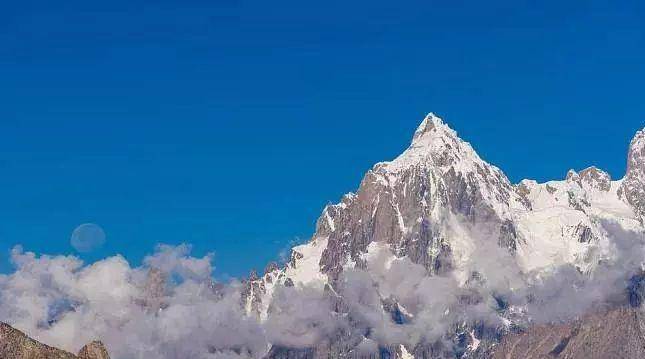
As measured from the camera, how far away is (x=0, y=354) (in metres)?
138

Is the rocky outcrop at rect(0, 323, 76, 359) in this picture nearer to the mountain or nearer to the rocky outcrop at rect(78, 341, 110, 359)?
the mountain

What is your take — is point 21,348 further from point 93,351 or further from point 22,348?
point 93,351

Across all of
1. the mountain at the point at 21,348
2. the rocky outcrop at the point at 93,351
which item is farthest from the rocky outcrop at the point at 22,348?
the rocky outcrop at the point at 93,351

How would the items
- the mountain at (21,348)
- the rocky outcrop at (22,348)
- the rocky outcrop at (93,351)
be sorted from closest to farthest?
the mountain at (21,348) < the rocky outcrop at (22,348) < the rocky outcrop at (93,351)

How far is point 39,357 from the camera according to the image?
460 ft

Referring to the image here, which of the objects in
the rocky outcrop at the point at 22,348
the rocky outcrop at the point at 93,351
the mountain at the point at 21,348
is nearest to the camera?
the mountain at the point at 21,348

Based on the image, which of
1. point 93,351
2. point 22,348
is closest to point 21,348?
point 22,348

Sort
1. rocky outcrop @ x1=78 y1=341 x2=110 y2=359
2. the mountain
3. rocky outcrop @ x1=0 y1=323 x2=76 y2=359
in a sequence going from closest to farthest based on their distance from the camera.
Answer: the mountain → rocky outcrop @ x1=0 y1=323 x2=76 y2=359 → rocky outcrop @ x1=78 y1=341 x2=110 y2=359

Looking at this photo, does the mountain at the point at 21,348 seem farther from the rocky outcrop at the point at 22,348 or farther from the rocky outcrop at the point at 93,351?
the rocky outcrop at the point at 93,351

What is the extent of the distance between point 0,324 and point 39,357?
20.9ft

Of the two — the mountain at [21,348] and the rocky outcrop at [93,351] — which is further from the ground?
the rocky outcrop at [93,351]

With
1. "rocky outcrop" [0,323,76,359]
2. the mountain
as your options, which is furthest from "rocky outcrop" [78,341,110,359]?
"rocky outcrop" [0,323,76,359]

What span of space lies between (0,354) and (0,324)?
542cm

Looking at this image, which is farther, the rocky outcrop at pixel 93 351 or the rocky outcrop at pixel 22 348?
the rocky outcrop at pixel 93 351
